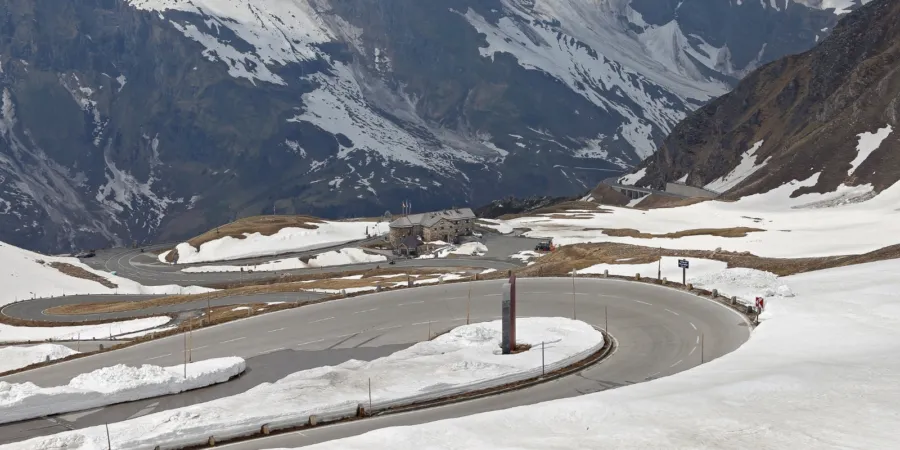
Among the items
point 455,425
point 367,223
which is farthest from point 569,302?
point 367,223

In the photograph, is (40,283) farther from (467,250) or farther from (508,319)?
(508,319)

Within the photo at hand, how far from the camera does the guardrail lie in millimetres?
28766

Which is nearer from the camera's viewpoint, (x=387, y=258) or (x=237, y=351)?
(x=237, y=351)

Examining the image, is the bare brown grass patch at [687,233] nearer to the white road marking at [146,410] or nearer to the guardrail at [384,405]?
the guardrail at [384,405]

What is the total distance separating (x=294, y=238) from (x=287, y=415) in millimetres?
133090

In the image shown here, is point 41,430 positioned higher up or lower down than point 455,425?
lower down

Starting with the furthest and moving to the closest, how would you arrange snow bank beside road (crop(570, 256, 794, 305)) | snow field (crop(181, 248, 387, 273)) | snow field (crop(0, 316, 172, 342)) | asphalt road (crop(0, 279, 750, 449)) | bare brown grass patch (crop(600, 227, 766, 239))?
snow field (crop(181, 248, 387, 273)), bare brown grass patch (crop(600, 227, 766, 239)), snow field (crop(0, 316, 172, 342)), snow bank beside road (crop(570, 256, 794, 305)), asphalt road (crop(0, 279, 750, 449))

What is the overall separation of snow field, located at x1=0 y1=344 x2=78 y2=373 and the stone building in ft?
328

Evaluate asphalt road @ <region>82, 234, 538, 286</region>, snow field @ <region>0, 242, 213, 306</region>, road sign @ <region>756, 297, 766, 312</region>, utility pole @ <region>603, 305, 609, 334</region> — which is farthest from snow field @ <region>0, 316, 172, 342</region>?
road sign @ <region>756, 297, 766, 312</region>

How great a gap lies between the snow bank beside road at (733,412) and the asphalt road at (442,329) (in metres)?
4.88

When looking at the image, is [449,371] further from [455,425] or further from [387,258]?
[387,258]

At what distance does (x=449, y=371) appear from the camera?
120 feet

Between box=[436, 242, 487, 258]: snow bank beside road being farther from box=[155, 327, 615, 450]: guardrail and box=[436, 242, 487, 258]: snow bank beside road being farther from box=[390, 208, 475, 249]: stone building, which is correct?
box=[155, 327, 615, 450]: guardrail

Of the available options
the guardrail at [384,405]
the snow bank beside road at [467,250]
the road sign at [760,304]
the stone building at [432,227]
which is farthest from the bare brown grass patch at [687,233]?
the guardrail at [384,405]
